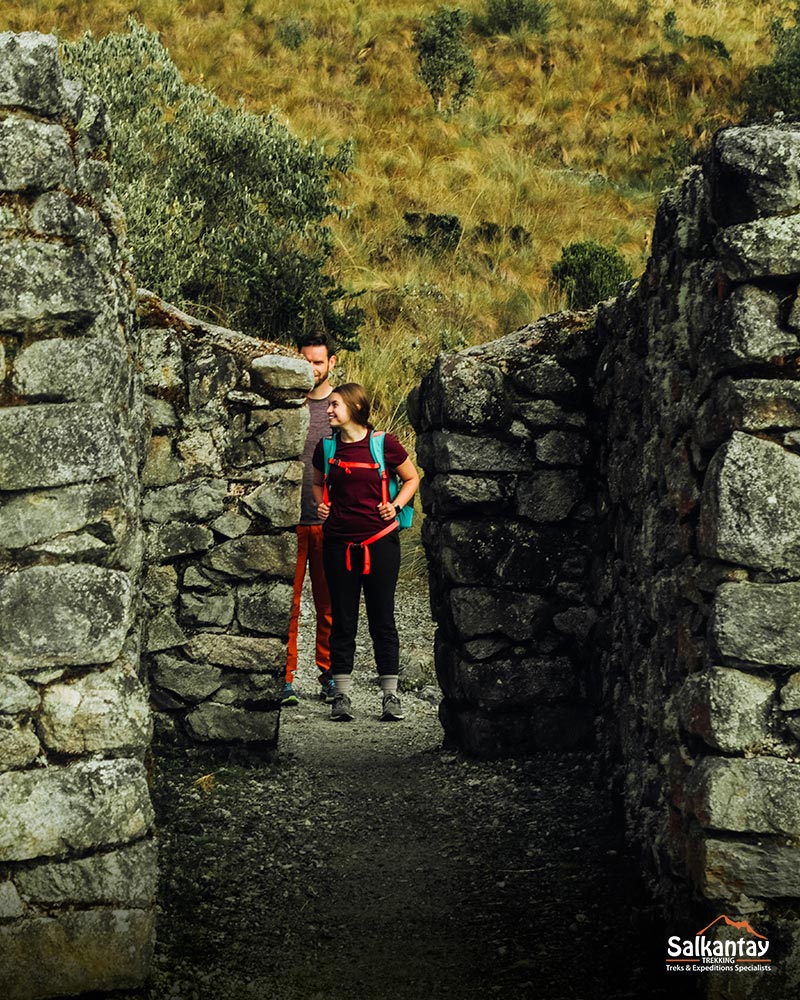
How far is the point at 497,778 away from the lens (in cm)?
584

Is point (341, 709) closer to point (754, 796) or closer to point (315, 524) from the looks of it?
point (315, 524)

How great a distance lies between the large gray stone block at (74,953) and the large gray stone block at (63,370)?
1.41 metres

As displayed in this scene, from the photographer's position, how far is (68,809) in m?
3.29

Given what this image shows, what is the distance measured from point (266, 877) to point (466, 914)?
31.5 inches

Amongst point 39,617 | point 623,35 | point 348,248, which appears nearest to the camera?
point 39,617

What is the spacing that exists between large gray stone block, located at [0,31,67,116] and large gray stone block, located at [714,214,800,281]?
1920 mm

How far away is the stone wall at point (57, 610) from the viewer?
3275 mm

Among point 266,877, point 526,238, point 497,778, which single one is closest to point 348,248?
point 526,238

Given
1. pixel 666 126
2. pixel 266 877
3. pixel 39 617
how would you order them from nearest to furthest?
pixel 39 617 < pixel 266 877 < pixel 666 126

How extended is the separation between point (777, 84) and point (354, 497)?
54.4 feet

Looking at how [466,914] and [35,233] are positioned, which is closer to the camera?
[35,233]

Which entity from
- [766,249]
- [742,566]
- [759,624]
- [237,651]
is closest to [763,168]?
[766,249]

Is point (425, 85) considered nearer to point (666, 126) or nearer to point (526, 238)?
point (666, 126)

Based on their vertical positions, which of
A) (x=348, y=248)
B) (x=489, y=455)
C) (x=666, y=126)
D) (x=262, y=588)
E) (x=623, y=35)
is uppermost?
(x=623, y=35)
